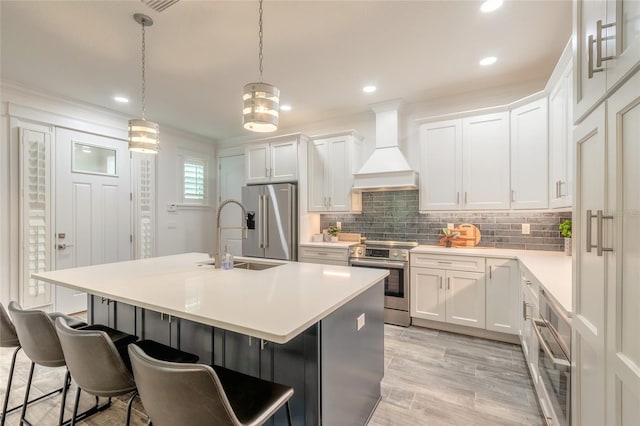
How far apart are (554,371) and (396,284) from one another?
6.55 ft

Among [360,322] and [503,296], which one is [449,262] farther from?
[360,322]

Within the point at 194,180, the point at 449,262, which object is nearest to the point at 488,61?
the point at 449,262

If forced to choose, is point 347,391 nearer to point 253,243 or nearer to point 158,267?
point 158,267

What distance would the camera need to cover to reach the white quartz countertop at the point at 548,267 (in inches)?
60.7

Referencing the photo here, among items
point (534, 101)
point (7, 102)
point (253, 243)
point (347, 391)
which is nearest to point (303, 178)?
point (253, 243)

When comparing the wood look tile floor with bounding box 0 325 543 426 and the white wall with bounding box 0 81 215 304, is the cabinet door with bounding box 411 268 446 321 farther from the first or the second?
the white wall with bounding box 0 81 215 304

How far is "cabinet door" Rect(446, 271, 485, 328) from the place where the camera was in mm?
3086

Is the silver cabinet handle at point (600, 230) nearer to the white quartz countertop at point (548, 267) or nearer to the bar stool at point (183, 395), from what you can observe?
the white quartz countertop at point (548, 267)

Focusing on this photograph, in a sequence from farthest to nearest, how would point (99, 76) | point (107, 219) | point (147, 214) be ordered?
1. point (147, 214)
2. point (107, 219)
3. point (99, 76)

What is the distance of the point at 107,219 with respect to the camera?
13.6ft

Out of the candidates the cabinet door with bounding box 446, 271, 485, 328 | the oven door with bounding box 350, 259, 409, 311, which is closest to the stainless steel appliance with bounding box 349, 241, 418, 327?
the oven door with bounding box 350, 259, 409, 311

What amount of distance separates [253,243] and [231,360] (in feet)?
9.19

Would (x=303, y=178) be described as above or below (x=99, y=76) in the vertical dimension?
below

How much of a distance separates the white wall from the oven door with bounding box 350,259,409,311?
138 inches
